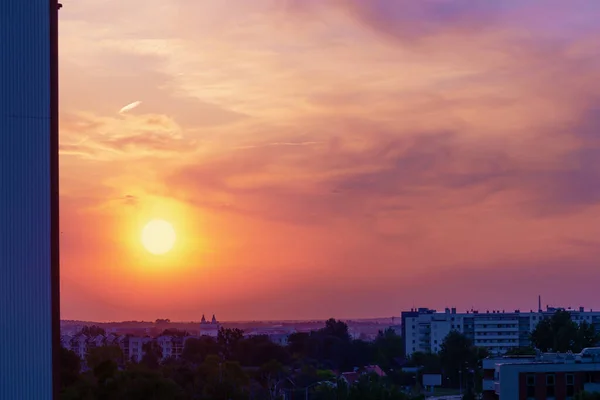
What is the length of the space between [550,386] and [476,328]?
127014 mm

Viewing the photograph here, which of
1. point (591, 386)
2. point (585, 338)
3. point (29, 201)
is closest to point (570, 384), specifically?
point (591, 386)

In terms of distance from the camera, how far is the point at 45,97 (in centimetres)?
2278

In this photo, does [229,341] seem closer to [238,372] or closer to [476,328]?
[238,372]

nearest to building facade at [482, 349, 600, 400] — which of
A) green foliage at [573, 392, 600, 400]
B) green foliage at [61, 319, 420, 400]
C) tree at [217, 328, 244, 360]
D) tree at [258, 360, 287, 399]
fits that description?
green foliage at [573, 392, 600, 400]

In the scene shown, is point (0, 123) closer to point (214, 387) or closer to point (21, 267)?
point (21, 267)

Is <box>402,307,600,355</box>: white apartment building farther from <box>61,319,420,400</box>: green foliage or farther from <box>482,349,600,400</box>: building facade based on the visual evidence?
<box>482,349,600,400</box>: building facade

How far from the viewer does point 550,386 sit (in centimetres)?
5222

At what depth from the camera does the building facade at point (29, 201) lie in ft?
72.2

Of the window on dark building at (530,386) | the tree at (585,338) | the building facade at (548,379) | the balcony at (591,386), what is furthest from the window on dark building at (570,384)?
the tree at (585,338)

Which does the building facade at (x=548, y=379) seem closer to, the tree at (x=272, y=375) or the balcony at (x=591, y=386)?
the balcony at (x=591, y=386)

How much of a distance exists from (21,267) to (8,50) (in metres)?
4.72

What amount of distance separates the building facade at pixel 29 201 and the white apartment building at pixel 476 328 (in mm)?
154403

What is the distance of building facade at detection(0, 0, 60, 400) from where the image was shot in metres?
22.0

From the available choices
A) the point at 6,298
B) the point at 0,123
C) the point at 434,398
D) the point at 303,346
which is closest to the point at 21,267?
the point at 6,298
